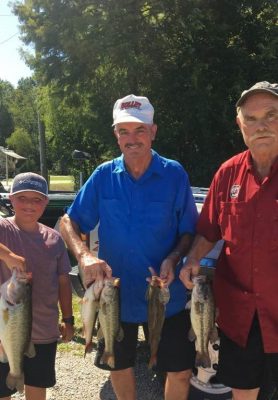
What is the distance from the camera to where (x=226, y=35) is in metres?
14.3

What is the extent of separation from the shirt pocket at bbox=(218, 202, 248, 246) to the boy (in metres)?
1.18

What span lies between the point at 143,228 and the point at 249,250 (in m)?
0.78

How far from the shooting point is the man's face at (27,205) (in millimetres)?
3279

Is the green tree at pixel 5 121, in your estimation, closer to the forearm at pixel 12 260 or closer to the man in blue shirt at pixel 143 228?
the man in blue shirt at pixel 143 228

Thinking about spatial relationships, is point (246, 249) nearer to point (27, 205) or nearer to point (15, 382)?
point (27, 205)

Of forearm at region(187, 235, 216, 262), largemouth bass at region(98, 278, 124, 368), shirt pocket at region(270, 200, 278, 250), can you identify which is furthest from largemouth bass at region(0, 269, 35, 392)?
shirt pocket at region(270, 200, 278, 250)

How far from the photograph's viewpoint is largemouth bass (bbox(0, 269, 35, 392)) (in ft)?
9.10

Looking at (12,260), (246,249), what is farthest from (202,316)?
(12,260)

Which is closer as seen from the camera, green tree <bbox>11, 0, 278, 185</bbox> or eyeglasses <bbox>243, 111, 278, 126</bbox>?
eyeglasses <bbox>243, 111, 278, 126</bbox>

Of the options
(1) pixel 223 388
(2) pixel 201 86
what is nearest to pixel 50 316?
(1) pixel 223 388

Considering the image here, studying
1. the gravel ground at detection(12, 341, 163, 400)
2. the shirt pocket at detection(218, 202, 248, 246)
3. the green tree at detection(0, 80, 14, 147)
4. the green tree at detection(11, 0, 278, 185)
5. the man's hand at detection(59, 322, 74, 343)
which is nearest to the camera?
the shirt pocket at detection(218, 202, 248, 246)

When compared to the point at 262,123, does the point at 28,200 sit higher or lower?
lower

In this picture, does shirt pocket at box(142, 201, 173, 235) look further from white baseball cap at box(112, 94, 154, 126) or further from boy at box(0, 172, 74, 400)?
boy at box(0, 172, 74, 400)

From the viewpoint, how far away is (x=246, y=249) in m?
2.74
